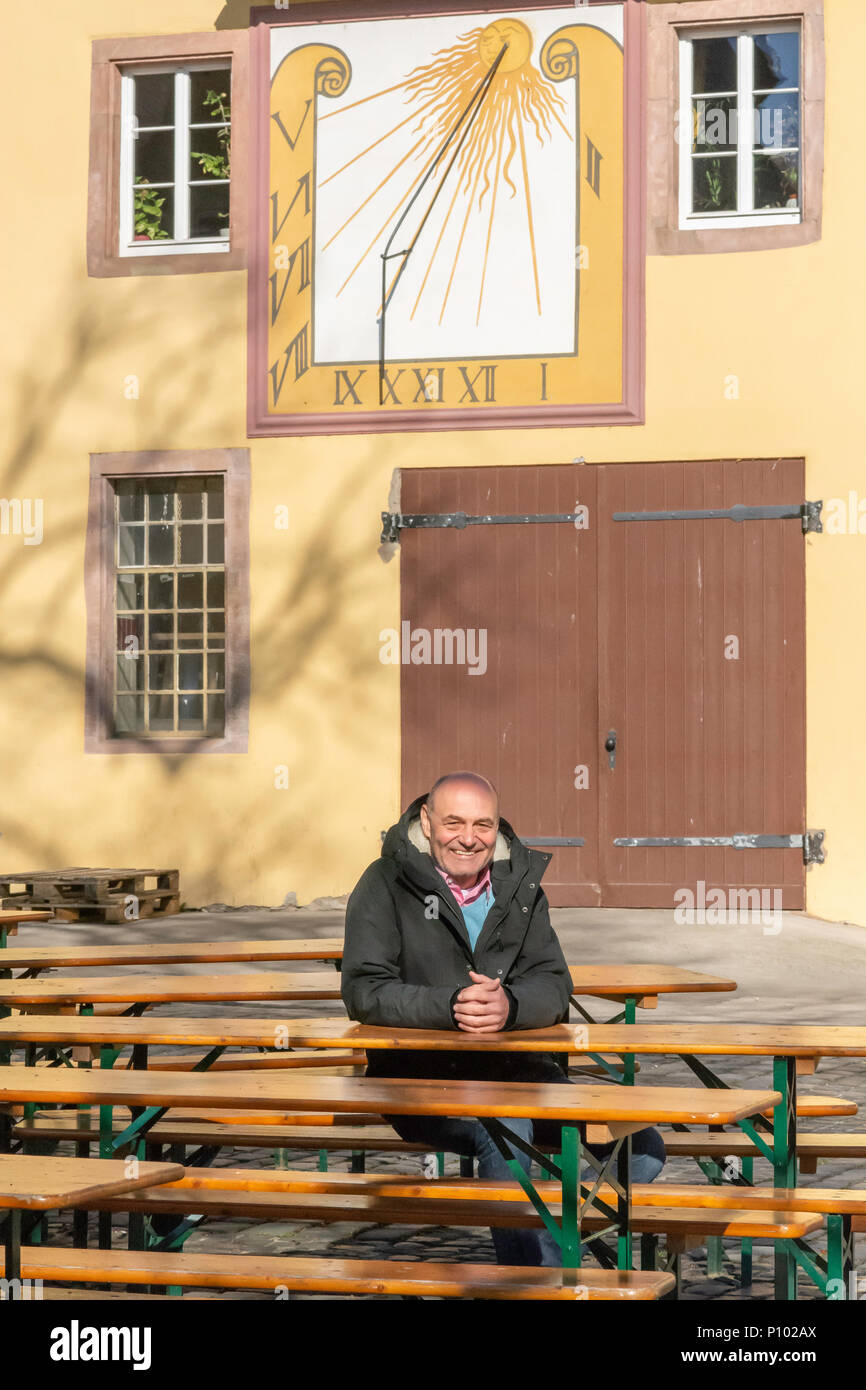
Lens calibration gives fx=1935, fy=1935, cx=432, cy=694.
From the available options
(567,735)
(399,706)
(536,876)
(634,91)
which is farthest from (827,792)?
(536,876)

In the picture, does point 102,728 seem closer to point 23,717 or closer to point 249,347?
point 23,717

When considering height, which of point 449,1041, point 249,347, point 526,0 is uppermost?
point 526,0

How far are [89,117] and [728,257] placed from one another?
454cm

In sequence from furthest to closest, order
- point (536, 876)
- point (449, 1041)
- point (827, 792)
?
1. point (827, 792)
2. point (536, 876)
3. point (449, 1041)

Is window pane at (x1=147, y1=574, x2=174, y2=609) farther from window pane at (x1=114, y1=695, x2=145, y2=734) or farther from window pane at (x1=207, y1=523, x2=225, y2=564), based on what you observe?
window pane at (x1=114, y1=695, x2=145, y2=734)

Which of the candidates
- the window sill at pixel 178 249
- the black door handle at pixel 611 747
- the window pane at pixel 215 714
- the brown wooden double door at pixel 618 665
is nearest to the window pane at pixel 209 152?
the window sill at pixel 178 249

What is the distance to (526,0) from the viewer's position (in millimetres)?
12695

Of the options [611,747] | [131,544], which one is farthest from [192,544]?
[611,747]

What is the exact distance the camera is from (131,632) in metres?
13.4

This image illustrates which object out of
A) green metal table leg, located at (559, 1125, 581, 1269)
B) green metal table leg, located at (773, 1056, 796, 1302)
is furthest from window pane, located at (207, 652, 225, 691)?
green metal table leg, located at (559, 1125, 581, 1269)

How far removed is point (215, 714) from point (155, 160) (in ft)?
12.7

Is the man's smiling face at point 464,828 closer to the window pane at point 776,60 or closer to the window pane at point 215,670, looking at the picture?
the window pane at point 215,670

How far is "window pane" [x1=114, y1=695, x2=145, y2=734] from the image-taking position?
13297 mm

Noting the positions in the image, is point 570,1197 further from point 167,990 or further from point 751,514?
point 751,514
